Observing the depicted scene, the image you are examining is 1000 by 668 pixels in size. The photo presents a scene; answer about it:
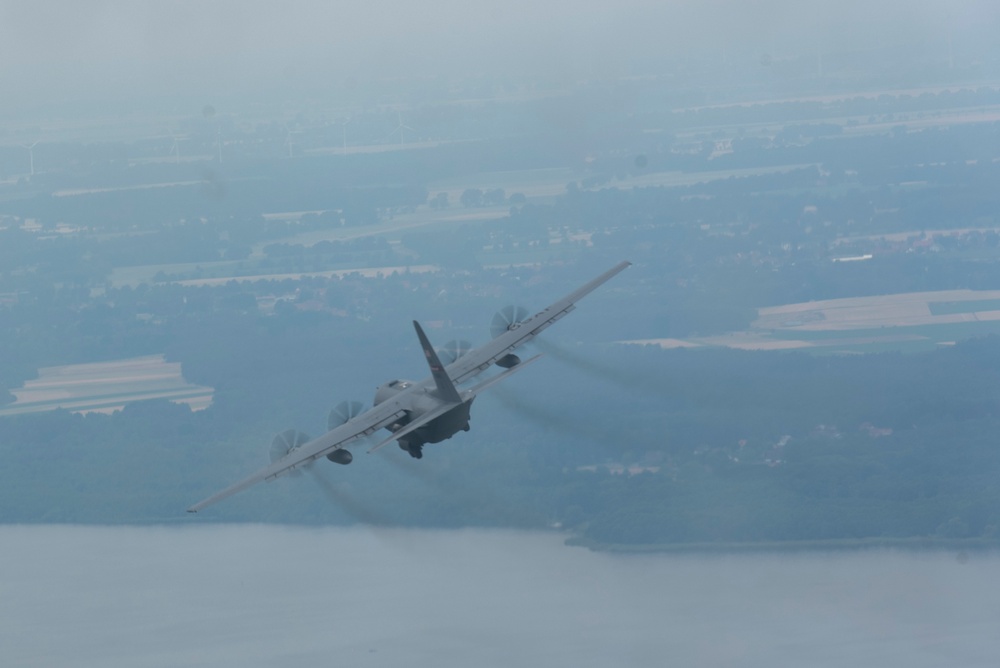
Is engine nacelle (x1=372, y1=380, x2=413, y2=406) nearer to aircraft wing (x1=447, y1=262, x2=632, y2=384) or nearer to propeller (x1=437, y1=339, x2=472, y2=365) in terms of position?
aircraft wing (x1=447, y1=262, x2=632, y2=384)

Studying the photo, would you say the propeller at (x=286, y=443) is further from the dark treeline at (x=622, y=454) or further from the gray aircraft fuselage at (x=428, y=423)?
the dark treeline at (x=622, y=454)

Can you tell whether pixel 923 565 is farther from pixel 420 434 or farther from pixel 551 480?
pixel 420 434

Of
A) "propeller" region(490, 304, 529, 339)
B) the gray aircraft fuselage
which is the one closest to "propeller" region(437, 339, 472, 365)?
"propeller" region(490, 304, 529, 339)

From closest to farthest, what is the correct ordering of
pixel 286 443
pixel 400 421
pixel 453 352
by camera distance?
pixel 400 421 → pixel 286 443 → pixel 453 352

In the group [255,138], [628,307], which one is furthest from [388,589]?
[255,138]

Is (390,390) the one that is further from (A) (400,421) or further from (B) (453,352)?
(B) (453,352)

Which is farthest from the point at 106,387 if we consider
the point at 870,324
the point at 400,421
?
the point at 400,421
